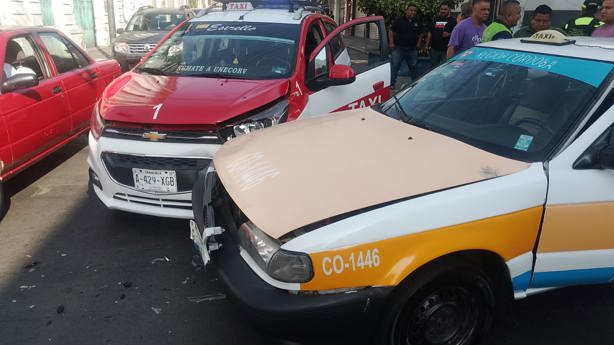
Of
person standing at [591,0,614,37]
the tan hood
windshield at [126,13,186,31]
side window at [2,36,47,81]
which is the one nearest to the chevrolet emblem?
the tan hood

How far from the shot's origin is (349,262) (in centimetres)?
211

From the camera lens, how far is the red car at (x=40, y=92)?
14.1ft

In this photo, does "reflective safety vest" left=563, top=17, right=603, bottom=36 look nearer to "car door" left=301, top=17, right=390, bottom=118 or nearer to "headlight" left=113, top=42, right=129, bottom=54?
"car door" left=301, top=17, right=390, bottom=118

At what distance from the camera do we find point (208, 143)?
145 inches

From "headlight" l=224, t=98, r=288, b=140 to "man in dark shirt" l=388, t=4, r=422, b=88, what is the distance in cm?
576

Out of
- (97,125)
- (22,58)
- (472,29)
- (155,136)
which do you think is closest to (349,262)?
(155,136)

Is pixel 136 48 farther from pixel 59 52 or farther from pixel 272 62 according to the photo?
pixel 272 62

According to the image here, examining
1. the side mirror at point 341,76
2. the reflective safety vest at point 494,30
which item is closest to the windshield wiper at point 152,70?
the side mirror at point 341,76

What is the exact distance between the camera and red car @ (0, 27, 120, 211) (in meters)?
4.31

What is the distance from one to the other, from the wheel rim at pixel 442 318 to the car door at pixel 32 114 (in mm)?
3647

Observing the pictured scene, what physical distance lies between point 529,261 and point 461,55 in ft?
5.65

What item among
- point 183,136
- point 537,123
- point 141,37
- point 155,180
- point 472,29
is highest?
point 472,29

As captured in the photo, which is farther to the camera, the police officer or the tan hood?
the police officer

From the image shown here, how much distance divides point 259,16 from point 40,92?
7.55 ft
